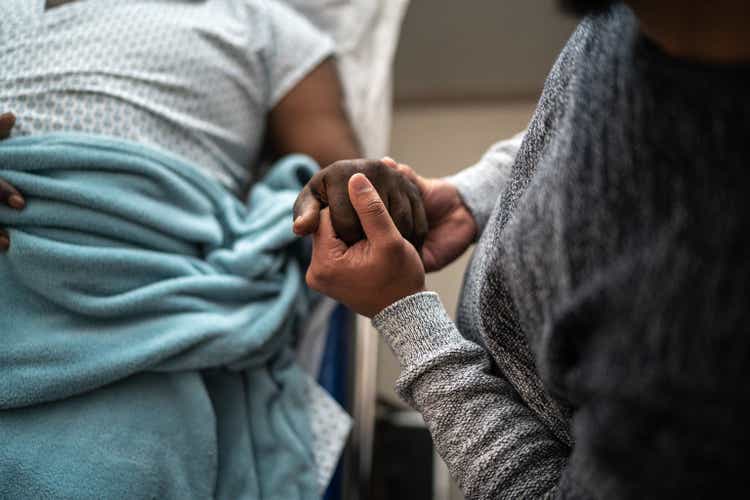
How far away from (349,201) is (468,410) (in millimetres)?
242

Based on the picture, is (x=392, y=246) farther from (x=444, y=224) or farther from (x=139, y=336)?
Result: (x=139, y=336)

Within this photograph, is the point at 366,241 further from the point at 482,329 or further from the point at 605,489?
the point at 605,489

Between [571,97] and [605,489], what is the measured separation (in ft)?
0.93

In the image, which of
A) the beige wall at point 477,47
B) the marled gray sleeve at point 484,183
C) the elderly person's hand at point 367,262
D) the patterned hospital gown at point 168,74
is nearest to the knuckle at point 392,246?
the elderly person's hand at point 367,262

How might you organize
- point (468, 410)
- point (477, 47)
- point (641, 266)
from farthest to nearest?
1. point (477, 47)
2. point (468, 410)
3. point (641, 266)

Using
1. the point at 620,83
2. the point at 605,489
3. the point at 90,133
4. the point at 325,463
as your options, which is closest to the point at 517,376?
the point at 605,489

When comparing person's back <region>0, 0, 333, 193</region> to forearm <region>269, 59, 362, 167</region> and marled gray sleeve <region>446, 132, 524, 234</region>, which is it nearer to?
forearm <region>269, 59, 362, 167</region>

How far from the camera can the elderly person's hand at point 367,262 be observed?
1.81 ft

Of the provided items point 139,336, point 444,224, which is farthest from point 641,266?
point 139,336

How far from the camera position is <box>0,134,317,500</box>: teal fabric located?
2.18 feet

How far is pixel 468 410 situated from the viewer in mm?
521

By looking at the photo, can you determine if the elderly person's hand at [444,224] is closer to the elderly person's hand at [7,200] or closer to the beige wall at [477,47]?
the elderly person's hand at [7,200]

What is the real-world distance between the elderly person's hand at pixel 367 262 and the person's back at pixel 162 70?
417mm

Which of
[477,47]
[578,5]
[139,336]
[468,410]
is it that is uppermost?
[578,5]
